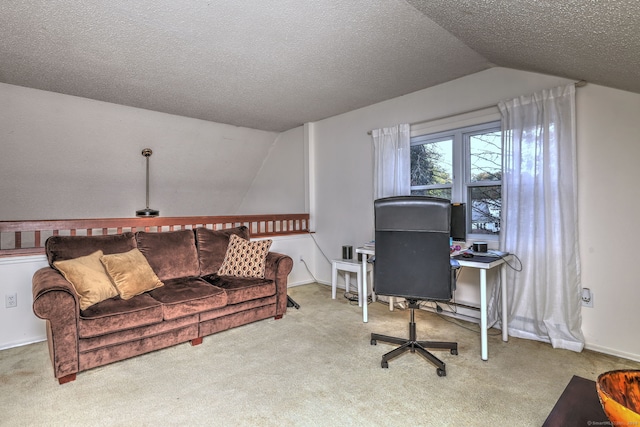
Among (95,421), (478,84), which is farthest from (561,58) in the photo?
(95,421)

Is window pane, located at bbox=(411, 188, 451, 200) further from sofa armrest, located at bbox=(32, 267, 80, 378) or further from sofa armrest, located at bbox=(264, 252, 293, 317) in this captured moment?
sofa armrest, located at bbox=(32, 267, 80, 378)

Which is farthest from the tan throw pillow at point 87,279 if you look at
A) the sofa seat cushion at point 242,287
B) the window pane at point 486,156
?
the window pane at point 486,156

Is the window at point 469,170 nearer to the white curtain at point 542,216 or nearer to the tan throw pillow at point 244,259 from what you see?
the white curtain at point 542,216

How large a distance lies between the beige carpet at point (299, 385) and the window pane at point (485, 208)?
1069 millimetres

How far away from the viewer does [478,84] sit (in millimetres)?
3174

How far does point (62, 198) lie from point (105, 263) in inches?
102

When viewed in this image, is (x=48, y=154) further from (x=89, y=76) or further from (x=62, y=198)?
(x=89, y=76)

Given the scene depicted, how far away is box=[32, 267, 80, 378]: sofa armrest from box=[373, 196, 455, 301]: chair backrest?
213cm

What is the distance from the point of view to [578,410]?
109cm

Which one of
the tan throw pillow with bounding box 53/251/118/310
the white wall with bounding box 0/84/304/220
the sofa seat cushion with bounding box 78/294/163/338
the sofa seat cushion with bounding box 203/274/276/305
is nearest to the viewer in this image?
the sofa seat cushion with bounding box 78/294/163/338

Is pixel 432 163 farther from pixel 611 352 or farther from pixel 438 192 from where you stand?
pixel 611 352

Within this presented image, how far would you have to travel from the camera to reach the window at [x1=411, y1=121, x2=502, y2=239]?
10.5 ft

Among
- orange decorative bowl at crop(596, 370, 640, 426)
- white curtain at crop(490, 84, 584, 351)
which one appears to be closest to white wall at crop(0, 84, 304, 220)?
white curtain at crop(490, 84, 584, 351)

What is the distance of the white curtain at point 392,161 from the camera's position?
3.72 metres
